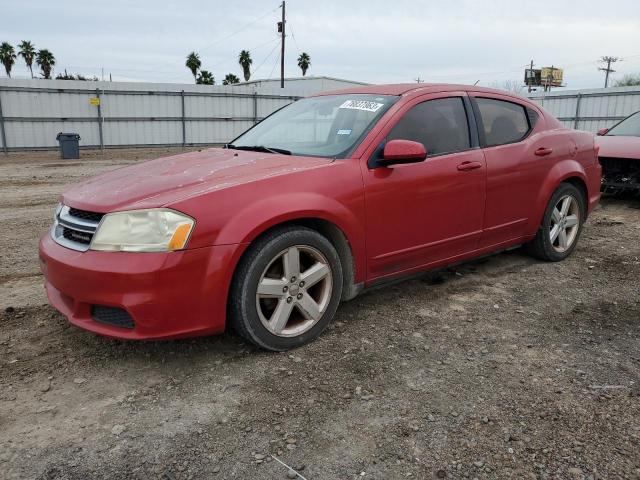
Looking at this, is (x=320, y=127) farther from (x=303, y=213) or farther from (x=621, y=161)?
(x=621, y=161)

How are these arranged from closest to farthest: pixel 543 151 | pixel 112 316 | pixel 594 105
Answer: pixel 112 316, pixel 543 151, pixel 594 105

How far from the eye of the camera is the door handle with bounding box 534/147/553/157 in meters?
4.59

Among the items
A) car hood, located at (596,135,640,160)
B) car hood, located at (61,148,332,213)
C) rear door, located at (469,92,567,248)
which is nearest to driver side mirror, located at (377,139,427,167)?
car hood, located at (61,148,332,213)

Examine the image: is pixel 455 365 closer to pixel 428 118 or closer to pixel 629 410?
pixel 629 410

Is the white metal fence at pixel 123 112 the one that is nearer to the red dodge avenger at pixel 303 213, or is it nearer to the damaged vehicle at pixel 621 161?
the damaged vehicle at pixel 621 161

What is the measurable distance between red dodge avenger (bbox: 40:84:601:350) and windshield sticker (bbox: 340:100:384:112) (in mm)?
12

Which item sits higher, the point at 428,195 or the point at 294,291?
the point at 428,195

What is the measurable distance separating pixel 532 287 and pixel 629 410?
187 cm

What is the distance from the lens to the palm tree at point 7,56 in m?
58.1

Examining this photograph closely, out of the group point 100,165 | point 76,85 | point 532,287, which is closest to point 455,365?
point 532,287

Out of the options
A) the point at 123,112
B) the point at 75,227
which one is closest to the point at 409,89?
the point at 75,227

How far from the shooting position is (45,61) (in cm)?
5991

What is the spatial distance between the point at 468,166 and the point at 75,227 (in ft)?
8.86

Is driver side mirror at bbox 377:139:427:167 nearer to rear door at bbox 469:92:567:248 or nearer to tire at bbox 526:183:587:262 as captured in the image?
rear door at bbox 469:92:567:248
